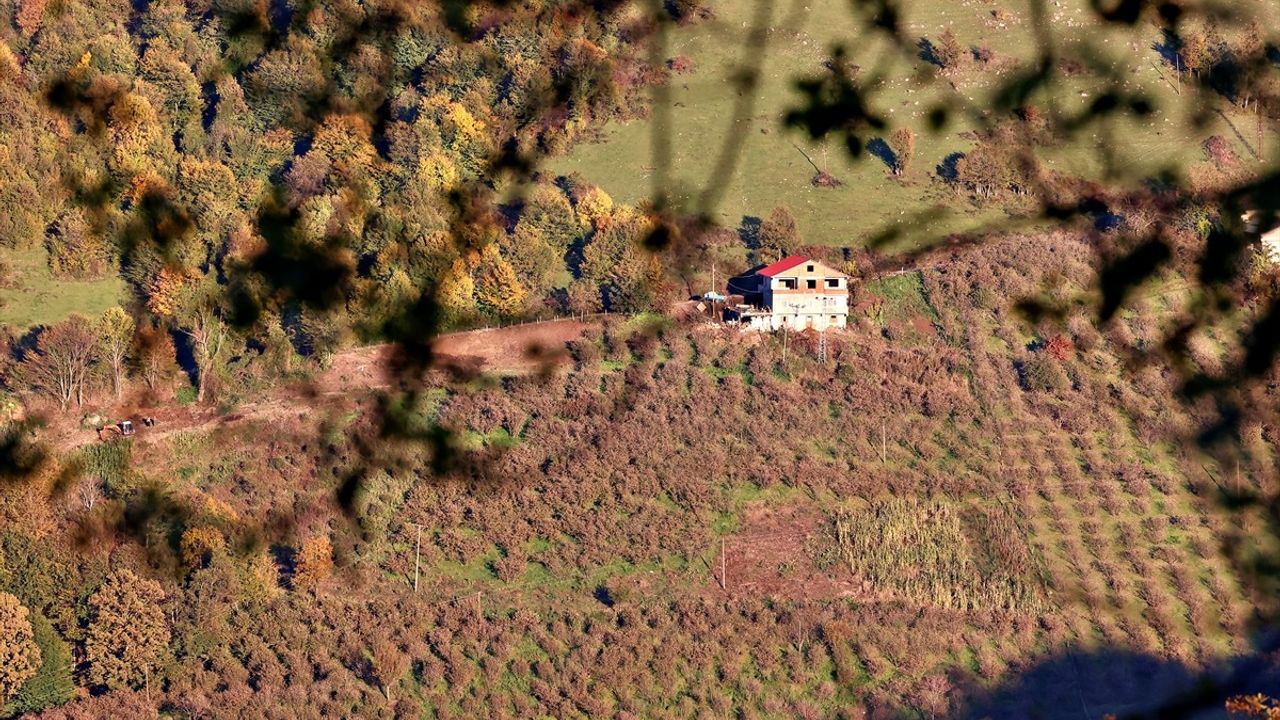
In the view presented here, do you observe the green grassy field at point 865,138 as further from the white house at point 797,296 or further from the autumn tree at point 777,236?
the white house at point 797,296

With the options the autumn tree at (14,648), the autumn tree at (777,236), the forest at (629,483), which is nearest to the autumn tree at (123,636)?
the forest at (629,483)


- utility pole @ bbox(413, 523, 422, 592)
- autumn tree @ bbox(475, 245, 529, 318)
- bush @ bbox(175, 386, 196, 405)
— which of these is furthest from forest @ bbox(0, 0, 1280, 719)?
bush @ bbox(175, 386, 196, 405)

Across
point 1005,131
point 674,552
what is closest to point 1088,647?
point 674,552

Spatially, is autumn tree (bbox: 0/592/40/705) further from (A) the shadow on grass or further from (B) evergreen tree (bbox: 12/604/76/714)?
(A) the shadow on grass

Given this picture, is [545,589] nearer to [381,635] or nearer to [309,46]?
[381,635]

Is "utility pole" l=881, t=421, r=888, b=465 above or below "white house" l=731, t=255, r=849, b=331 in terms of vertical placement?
below

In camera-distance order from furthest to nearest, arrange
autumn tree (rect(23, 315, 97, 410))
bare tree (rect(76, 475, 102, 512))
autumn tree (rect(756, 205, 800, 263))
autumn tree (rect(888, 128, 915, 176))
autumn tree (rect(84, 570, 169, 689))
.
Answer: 1. autumn tree (rect(756, 205, 800, 263))
2. autumn tree (rect(888, 128, 915, 176))
3. autumn tree (rect(23, 315, 97, 410))
4. autumn tree (rect(84, 570, 169, 689))
5. bare tree (rect(76, 475, 102, 512))
